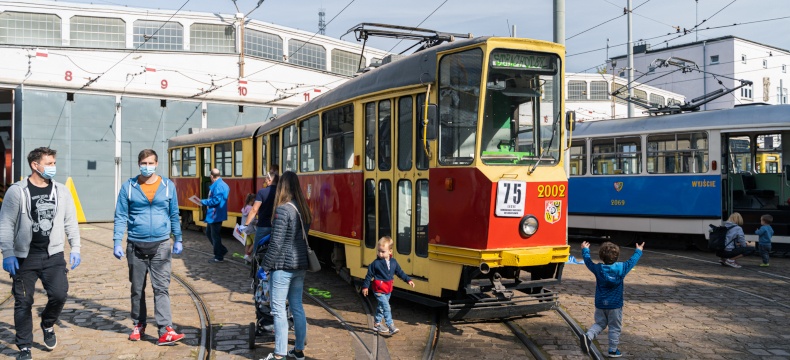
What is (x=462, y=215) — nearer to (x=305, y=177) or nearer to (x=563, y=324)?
(x=563, y=324)

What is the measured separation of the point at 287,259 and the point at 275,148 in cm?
800

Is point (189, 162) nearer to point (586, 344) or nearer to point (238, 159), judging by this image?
point (238, 159)

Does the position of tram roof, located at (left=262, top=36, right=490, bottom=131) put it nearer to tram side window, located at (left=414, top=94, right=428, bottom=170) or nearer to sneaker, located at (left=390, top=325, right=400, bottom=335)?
tram side window, located at (left=414, top=94, right=428, bottom=170)

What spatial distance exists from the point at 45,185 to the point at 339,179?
13.0 ft

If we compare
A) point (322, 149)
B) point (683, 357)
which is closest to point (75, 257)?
point (322, 149)

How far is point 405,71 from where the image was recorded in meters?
7.83

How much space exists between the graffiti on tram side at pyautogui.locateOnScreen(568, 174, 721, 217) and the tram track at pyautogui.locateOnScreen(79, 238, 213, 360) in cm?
984

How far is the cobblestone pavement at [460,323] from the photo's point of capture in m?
6.29

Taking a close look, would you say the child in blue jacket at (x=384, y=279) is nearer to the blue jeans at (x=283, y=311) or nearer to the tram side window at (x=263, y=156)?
the blue jeans at (x=283, y=311)

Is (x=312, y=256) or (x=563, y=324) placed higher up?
(x=312, y=256)

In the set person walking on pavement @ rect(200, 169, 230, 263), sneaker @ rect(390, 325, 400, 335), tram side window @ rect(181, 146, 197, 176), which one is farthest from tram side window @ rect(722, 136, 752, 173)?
tram side window @ rect(181, 146, 197, 176)

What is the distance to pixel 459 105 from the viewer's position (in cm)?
714

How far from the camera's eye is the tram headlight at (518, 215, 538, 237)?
22.7 feet

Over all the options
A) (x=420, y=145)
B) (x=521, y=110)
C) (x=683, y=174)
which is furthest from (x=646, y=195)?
(x=420, y=145)
